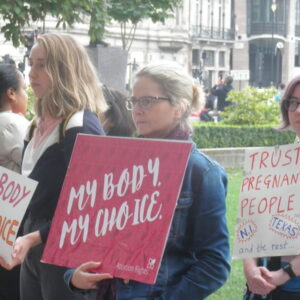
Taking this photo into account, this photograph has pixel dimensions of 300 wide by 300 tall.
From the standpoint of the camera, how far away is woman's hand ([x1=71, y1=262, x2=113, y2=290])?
2539 mm

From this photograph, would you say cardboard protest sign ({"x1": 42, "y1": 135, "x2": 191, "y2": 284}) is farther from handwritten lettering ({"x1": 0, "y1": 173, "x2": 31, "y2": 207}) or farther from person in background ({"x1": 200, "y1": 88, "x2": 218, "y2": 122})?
person in background ({"x1": 200, "y1": 88, "x2": 218, "y2": 122})

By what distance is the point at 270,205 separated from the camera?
2.79m

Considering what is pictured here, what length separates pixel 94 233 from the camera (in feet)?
8.62

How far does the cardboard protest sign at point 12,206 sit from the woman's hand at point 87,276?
502 mm

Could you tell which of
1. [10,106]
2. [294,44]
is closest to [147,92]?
[10,106]

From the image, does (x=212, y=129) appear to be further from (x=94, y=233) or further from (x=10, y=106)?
(x=94, y=233)

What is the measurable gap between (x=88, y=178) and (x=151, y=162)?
0.83 feet

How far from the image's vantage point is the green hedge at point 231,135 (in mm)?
16031

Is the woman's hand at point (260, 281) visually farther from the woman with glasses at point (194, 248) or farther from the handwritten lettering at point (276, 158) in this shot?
the handwritten lettering at point (276, 158)

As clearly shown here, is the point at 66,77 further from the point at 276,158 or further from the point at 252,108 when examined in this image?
the point at 252,108

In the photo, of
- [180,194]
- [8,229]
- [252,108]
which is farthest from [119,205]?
[252,108]

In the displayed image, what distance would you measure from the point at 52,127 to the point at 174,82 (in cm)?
79

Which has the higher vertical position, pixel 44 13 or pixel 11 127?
pixel 44 13

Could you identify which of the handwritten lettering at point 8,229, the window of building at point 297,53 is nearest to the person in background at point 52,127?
the handwritten lettering at point 8,229
